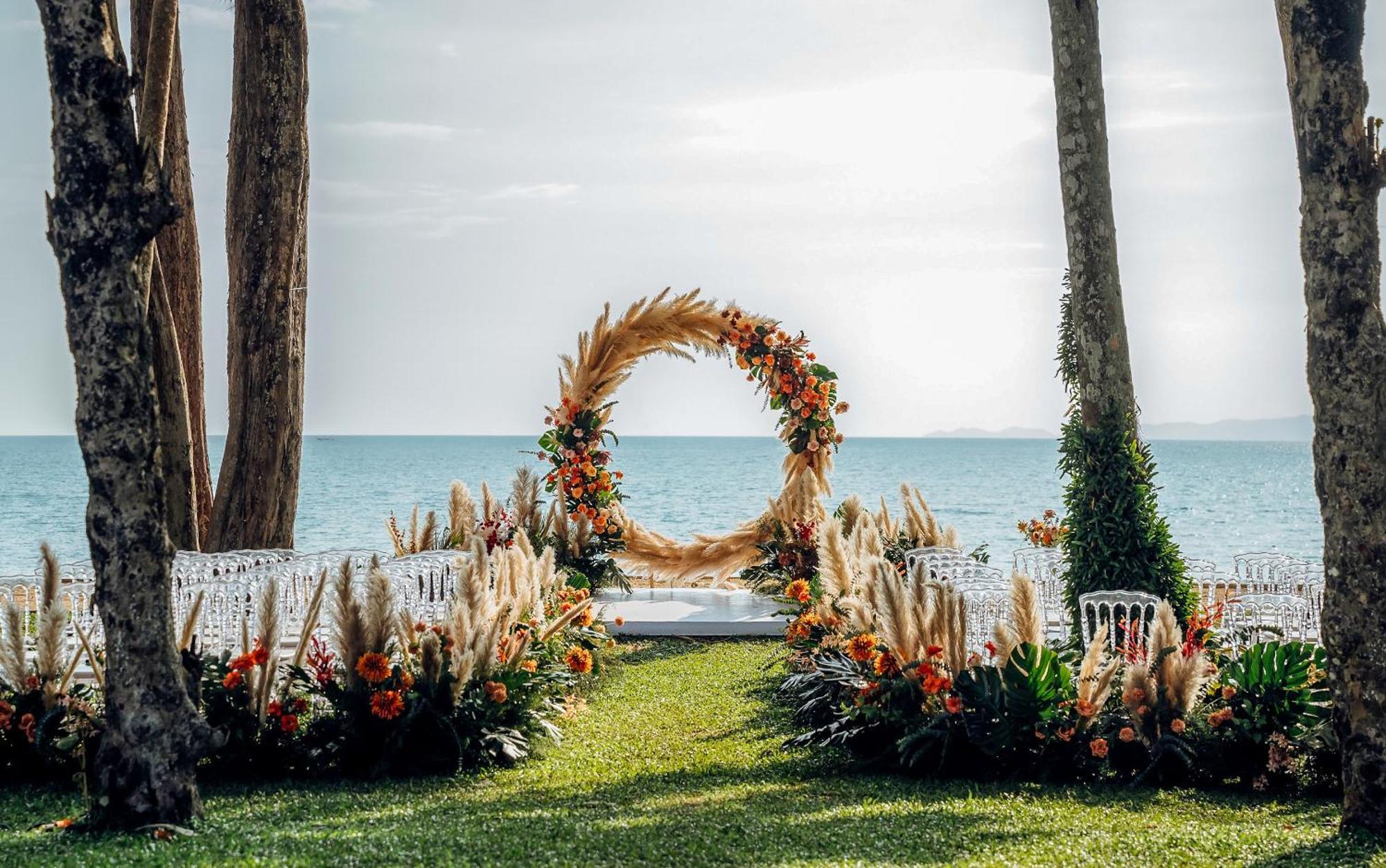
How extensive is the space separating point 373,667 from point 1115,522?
16.4 feet

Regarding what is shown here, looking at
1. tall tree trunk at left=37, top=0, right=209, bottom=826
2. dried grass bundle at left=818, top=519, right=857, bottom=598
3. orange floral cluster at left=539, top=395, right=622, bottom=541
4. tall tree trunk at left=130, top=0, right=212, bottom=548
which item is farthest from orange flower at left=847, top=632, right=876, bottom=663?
tall tree trunk at left=130, top=0, right=212, bottom=548

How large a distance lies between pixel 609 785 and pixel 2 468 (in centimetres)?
7660

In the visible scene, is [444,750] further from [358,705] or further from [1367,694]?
[1367,694]

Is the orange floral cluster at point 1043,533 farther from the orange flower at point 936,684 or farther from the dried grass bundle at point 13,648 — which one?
the dried grass bundle at point 13,648

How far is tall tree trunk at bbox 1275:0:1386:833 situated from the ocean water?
2086 centimetres

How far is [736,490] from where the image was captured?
59.0 meters

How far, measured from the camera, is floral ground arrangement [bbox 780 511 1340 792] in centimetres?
588

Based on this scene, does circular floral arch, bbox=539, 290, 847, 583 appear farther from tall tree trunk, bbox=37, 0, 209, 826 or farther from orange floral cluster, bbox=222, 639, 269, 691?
tall tree trunk, bbox=37, 0, 209, 826

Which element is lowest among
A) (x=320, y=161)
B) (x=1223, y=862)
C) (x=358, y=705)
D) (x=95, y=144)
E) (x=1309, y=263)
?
(x=1223, y=862)

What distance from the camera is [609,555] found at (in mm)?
12617

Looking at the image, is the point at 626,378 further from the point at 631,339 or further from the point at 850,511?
the point at 850,511

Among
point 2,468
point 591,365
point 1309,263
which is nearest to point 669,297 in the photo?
point 591,365

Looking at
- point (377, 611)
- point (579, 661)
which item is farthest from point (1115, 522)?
point (377, 611)

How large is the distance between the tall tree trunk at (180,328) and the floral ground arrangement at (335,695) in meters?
4.89
